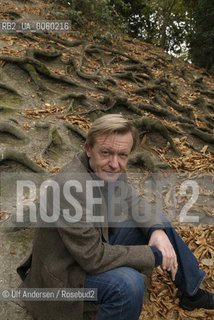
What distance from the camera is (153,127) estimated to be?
5.30 meters

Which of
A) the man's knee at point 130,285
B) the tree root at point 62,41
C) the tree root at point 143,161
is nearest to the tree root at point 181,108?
the tree root at point 143,161

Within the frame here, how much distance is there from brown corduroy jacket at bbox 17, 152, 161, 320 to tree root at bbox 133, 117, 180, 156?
3.34m

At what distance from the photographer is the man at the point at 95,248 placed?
5.86 ft

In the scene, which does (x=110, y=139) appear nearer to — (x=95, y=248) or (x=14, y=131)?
(x=95, y=248)

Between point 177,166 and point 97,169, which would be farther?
point 177,166

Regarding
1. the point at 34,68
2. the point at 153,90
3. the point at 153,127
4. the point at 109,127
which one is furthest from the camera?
the point at 153,90

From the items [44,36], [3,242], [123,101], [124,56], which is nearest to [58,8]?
[44,36]

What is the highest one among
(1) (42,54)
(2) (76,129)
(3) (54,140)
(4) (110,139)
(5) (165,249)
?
(1) (42,54)

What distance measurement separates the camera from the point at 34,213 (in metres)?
2.92

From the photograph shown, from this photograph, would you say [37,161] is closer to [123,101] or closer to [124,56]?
[123,101]

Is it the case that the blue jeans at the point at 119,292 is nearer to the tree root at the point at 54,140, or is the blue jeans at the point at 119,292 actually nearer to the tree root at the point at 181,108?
the tree root at the point at 54,140

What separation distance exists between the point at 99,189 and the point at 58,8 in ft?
32.0

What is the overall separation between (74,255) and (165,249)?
Answer: 0.75 meters

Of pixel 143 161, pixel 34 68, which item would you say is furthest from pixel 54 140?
pixel 34 68
